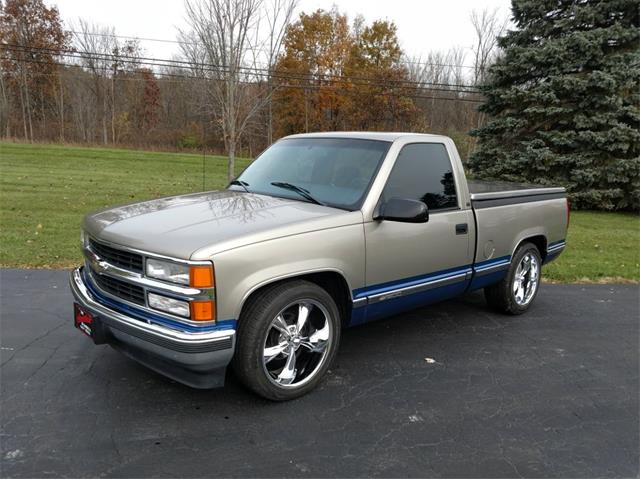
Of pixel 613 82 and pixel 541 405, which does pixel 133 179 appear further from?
pixel 541 405

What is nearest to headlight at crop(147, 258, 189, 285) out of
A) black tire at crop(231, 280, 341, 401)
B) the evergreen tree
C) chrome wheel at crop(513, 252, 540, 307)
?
black tire at crop(231, 280, 341, 401)

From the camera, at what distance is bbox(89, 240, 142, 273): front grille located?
3153 millimetres

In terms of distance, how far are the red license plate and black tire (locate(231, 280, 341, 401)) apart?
1.03m

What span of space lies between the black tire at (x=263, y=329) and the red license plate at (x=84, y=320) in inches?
40.6

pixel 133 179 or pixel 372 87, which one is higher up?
pixel 372 87

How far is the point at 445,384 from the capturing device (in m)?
3.82

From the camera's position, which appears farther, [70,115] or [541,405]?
[70,115]

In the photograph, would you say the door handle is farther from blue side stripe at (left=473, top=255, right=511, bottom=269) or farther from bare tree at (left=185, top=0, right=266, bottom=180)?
bare tree at (left=185, top=0, right=266, bottom=180)

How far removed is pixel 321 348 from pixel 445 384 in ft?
3.33

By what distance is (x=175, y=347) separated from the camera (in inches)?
115

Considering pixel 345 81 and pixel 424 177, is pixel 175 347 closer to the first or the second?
pixel 424 177

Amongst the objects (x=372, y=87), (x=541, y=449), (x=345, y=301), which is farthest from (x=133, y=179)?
(x=372, y=87)

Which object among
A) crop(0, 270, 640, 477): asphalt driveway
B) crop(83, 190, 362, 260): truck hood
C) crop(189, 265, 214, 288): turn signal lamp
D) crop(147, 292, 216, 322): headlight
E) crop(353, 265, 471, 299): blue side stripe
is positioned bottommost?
crop(0, 270, 640, 477): asphalt driveway

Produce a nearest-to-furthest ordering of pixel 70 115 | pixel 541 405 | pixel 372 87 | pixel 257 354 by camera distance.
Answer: pixel 257 354 → pixel 541 405 → pixel 372 87 → pixel 70 115
